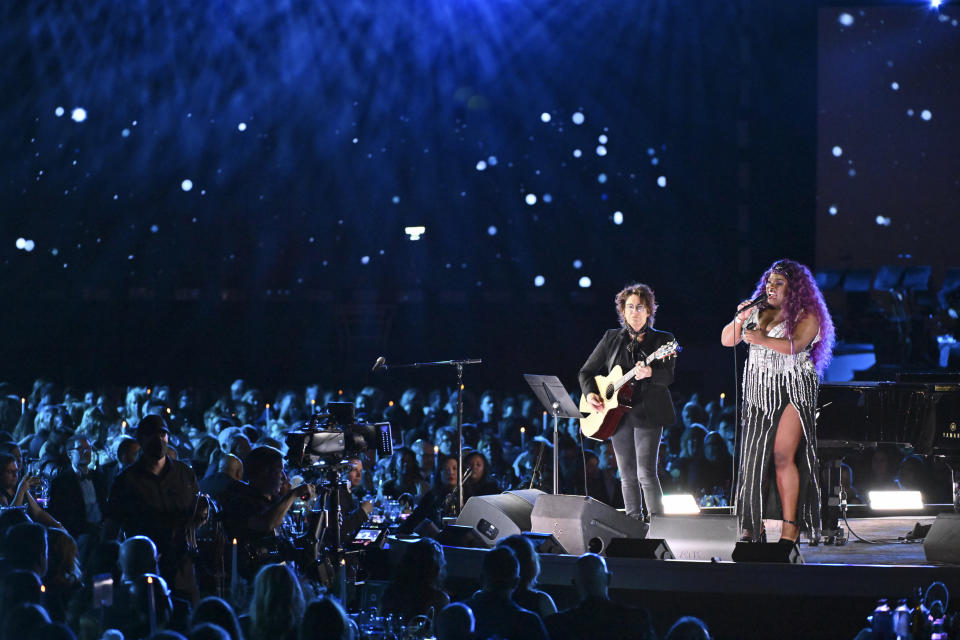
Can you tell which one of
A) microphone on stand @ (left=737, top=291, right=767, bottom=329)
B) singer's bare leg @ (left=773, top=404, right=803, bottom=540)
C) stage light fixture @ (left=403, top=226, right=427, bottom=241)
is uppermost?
stage light fixture @ (left=403, top=226, right=427, bottom=241)

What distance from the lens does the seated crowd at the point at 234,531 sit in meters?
3.52

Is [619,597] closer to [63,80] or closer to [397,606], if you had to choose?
[397,606]

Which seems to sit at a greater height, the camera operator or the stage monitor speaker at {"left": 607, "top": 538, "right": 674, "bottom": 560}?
the camera operator

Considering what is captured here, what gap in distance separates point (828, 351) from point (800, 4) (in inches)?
386

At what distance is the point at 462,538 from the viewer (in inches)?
238

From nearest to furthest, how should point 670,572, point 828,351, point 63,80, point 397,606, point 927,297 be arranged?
point 397,606, point 670,572, point 828,351, point 927,297, point 63,80

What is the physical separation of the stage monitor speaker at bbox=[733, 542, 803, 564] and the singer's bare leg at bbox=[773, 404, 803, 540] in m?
0.29

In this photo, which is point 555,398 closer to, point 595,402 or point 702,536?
point 595,402

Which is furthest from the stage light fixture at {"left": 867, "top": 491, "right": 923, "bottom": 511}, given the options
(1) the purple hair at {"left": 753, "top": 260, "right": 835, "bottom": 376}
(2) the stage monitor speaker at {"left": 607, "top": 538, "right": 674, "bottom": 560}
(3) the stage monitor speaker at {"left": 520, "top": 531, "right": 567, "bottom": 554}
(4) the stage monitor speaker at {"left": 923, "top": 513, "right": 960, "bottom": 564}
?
(3) the stage monitor speaker at {"left": 520, "top": 531, "right": 567, "bottom": 554}

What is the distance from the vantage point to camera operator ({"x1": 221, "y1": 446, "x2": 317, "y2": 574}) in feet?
17.1

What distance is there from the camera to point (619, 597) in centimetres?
522

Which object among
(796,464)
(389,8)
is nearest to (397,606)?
(796,464)

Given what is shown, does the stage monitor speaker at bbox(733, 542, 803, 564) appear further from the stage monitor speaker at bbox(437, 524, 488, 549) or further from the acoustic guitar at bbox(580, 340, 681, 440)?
the stage monitor speaker at bbox(437, 524, 488, 549)

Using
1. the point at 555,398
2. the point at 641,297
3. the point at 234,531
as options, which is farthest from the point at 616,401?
the point at 234,531
